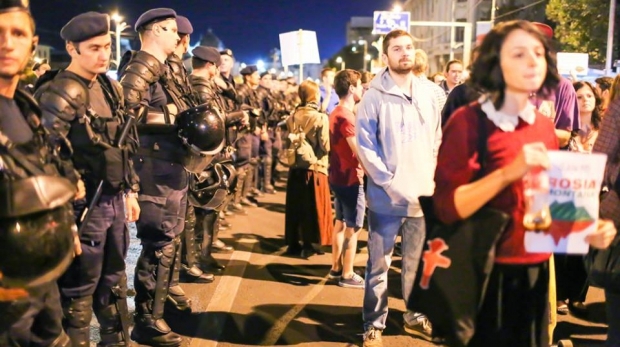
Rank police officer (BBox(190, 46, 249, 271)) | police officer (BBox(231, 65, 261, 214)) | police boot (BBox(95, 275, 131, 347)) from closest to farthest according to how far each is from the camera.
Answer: police boot (BBox(95, 275, 131, 347)), police officer (BBox(190, 46, 249, 271)), police officer (BBox(231, 65, 261, 214))

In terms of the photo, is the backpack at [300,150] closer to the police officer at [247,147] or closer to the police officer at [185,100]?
the police officer at [247,147]

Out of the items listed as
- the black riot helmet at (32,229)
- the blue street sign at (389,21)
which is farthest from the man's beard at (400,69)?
the blue street sign at (389,21)

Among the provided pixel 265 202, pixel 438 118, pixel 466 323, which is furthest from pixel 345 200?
pixel 265 202

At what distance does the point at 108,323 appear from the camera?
14.0 ft

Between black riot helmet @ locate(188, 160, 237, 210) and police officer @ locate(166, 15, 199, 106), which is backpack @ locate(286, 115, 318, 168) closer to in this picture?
black riot helmet @ locate(188, 160, 237, 210)

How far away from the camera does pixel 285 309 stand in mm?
5848

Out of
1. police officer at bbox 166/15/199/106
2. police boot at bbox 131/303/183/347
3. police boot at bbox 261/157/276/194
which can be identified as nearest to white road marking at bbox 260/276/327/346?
police boot at bbox 131/303/183/347

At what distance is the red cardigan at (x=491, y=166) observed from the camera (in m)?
2.61

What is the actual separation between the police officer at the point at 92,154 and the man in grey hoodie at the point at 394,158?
1.73 m

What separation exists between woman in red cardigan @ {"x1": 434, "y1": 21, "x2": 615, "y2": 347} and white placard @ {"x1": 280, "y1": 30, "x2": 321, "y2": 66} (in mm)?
10222

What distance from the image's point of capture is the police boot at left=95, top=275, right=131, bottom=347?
165 inches

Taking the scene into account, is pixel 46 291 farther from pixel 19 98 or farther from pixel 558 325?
pixel 558 325

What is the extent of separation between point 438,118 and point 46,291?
3.09 metres

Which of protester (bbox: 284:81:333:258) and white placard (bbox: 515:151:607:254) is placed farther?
protester (bbox: 284:81:333:258)
